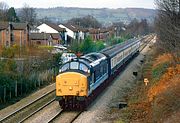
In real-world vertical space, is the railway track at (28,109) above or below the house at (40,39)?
below

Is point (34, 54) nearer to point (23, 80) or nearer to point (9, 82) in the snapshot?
point (23, 80)

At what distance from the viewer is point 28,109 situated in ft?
82.3

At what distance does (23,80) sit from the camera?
32.3 m

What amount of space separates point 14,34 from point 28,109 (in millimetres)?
47118

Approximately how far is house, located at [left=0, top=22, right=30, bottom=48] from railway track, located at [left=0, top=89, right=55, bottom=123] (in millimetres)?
36240

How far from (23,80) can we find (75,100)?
952cm

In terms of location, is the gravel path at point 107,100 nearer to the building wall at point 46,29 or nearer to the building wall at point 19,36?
the building wall at point 19,36

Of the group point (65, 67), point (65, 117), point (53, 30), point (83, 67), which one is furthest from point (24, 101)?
point (53, 30)

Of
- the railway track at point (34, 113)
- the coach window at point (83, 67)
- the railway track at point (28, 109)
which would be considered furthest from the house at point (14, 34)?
the coach window at point (83, 67)

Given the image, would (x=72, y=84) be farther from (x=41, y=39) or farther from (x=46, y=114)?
(x=41, y=39)

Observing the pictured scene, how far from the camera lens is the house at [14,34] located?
65.8m

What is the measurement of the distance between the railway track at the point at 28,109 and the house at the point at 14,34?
36.2 metres

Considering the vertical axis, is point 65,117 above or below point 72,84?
below

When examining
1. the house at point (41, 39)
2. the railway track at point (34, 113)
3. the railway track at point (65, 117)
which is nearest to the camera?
the railway track at point (65, 117)
